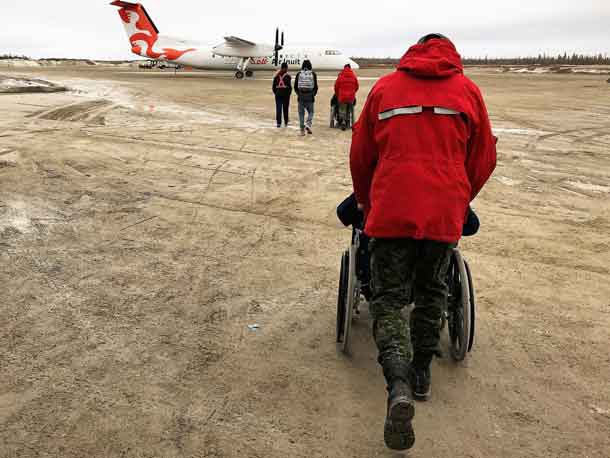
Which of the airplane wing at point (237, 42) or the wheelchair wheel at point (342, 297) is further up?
the airplane wing at point (237, 42)

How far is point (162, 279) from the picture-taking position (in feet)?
15.6

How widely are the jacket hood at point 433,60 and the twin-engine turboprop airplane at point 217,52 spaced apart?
33.1m

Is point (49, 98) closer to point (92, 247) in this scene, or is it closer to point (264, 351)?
point (92, 247)

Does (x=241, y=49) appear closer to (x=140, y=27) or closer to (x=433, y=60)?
(x=140, y=27)

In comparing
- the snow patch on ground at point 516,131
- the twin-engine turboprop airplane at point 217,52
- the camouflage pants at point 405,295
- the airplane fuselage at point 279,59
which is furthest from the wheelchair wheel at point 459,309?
the airplane fuselage at point 279,59

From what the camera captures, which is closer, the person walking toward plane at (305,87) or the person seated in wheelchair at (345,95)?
the person walking toward plane at (305,87)

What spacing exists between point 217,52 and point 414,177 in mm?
34710

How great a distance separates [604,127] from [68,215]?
13658 millimetres

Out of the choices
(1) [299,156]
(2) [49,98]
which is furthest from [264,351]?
(2) [49,98]

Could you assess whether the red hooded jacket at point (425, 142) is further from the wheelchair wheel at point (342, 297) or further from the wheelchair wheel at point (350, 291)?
the wheelchair wheel at point (342, 297)

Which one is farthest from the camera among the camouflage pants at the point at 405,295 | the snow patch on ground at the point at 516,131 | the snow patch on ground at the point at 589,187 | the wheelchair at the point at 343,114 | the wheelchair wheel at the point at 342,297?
the wheelchair at the point at 343,114

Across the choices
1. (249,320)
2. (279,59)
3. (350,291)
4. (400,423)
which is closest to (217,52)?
(279,59)

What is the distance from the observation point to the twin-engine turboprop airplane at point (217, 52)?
114 ft

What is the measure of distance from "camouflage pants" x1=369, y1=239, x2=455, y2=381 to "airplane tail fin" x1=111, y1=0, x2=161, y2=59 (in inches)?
1475
